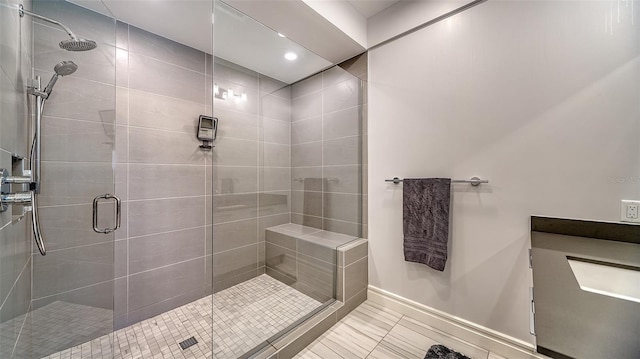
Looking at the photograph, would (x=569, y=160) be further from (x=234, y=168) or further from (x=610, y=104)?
(x=234, y=168)

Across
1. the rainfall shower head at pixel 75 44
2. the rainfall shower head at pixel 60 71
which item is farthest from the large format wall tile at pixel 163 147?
the rainfall shower head at pixel 75 44

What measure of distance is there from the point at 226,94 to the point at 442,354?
7.78ft

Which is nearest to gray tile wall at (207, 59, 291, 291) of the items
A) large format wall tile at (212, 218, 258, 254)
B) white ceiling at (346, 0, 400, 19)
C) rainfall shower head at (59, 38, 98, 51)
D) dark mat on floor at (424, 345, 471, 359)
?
large format wall tile at (212, 218, 258, 254)

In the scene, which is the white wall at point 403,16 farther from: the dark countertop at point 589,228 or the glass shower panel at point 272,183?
the dark countertop at point 589,228

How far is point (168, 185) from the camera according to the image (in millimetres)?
2057

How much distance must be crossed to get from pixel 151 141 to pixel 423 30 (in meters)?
2.57

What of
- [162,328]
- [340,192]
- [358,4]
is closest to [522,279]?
[340,192]

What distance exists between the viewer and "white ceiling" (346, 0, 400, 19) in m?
1.95

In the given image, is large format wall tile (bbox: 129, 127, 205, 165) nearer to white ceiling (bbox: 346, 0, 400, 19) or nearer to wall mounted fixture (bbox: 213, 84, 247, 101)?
wall mounted fixture (bbox: 213, 84, 247, 101)

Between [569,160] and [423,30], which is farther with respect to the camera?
[423,30]

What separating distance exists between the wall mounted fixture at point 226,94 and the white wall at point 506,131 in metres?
1.30

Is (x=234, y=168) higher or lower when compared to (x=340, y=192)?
higher

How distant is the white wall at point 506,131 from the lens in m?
1.19

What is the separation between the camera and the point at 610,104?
1.19 m
